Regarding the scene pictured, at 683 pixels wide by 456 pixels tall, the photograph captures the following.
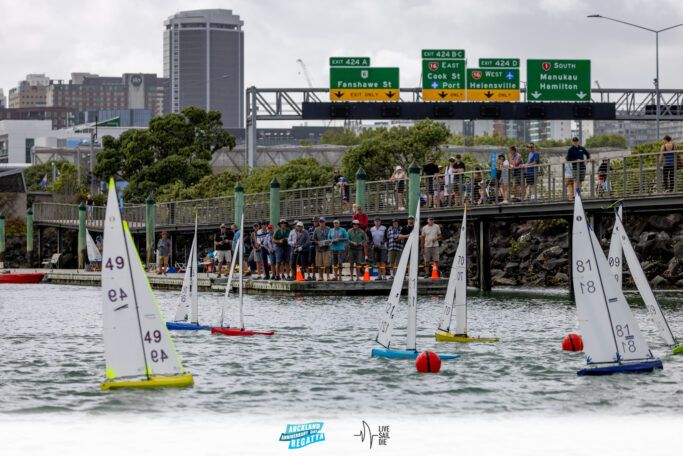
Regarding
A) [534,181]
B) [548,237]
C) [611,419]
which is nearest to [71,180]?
→ [548,237]

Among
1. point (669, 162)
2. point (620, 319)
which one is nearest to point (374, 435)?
point (620, 319)

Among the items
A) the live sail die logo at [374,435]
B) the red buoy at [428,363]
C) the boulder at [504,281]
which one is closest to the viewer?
the live sail die logo at [374,435]

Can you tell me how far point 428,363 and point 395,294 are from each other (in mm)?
1538

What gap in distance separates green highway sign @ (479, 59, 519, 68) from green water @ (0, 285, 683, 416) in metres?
34.5

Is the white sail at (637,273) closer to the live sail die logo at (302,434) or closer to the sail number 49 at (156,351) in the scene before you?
the live sail die logo at (302,434)

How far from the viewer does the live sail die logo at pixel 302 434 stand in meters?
14.8

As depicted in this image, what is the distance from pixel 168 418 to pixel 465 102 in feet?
168

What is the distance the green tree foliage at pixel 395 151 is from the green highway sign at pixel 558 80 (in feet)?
40.9

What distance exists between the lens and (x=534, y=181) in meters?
39.1

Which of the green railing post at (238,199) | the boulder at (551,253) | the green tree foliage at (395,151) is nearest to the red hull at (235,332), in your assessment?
the green railing post at (238,199)

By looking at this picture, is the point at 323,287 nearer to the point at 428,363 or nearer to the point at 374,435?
the point at 428,363

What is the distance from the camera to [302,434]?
49.9ft

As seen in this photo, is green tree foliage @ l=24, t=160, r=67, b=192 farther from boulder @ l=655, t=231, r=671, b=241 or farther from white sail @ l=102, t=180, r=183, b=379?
white sail @ l=102, t=180, r=183, b=379

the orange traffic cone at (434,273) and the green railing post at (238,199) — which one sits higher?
the green railing post at (238,199)
